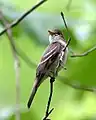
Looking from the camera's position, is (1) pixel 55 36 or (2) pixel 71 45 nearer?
(1) pixel 55 36

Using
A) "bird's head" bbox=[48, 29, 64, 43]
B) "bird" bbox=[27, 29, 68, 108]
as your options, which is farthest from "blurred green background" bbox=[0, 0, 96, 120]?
"bird" bbox=[27, 29, 68, 108]

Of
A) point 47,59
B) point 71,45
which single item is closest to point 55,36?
point 47,59

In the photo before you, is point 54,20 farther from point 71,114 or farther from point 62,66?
point 62,66

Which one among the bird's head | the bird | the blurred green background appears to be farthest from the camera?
the blurred green background

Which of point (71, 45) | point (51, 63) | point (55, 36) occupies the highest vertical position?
point (71, 45)

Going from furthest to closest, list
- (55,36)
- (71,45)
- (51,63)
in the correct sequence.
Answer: (71,45) < (55,36) < (51,63)

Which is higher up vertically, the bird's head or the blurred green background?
the blurred green background

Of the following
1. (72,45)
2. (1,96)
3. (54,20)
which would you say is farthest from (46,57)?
(1,96)

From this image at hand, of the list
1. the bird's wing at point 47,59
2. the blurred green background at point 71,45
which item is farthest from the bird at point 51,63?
the blurred green background at point 71,45

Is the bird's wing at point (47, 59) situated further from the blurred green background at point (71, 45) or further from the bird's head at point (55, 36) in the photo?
the blurred green background at point (71, 45)

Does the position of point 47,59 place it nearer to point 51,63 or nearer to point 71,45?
point 51,63

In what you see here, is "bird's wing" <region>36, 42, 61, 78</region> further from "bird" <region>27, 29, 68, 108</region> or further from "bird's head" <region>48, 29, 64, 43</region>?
"bird's head" <region>48, 29, 64, 43</region>
